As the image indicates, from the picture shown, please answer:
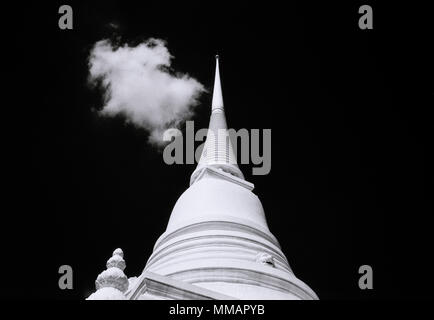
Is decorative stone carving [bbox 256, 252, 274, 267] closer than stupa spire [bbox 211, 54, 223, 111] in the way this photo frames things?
Yes

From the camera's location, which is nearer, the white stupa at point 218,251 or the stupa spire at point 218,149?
the white stupa at point 218,251

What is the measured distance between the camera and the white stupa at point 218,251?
11828 millimetres

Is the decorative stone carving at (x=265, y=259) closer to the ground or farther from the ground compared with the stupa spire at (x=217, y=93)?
closer to the ground

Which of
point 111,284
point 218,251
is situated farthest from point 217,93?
point 111,284

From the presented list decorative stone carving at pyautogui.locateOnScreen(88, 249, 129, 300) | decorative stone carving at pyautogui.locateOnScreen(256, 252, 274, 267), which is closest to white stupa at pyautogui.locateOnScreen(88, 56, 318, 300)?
decorative stone carving at pyautogui.locateOnScreen(256, 252, 274, 267)

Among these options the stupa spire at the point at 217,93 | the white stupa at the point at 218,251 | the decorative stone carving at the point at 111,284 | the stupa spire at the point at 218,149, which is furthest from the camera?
the stupa spire at the point at 217,93

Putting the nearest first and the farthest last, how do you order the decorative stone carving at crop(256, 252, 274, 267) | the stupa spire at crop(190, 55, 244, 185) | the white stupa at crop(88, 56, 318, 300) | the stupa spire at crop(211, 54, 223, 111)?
the white stupa at crop(88, 56, 318, 300) → the decorative stone carving at crop(256, 252, 274, 267) → the stupa spire at crop(190, 55, 244, 185) → the stupa spire at crop(211, 54, 223, 111)

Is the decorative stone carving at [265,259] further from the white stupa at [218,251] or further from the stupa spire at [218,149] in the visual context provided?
the stupa spire at [218,149]

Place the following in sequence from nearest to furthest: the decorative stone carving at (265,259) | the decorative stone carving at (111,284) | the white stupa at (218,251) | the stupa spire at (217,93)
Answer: the decorative stone carving at (111,284) < the white stupa at (218,251) < the decorative stone carving at (265,259) < the stupa spire at (217,93)

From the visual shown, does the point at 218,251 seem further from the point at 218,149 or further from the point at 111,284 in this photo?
the point at 218,149

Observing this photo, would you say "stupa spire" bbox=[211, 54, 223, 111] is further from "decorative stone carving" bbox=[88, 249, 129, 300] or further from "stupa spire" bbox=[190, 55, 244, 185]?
"decorative stone carving" bbox=[88, 249, 129, 300]

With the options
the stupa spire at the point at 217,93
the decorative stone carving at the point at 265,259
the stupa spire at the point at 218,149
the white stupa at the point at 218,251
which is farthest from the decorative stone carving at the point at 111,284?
the stupa spire at the point at 217,93

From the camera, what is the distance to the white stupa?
11.8 metres
